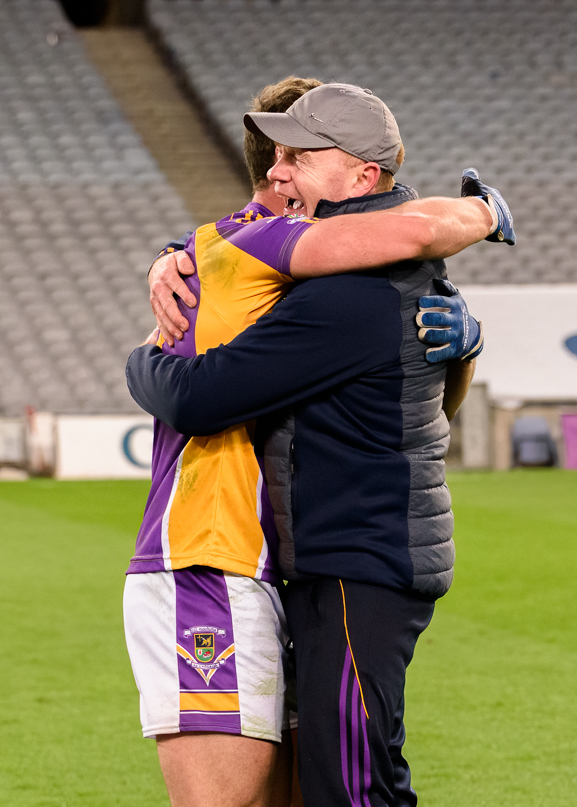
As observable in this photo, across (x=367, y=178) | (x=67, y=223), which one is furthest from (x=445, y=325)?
(x=67, y=223)

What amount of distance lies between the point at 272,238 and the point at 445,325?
0.32 meters

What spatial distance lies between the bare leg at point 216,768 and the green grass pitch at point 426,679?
1.26 metres

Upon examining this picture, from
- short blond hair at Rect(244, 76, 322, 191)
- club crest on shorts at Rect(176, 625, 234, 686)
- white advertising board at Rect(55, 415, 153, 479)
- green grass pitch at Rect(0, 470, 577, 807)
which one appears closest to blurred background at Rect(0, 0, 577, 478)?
white advertising board at Rect(55, 415, 153, 479)

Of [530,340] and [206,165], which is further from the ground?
[530,340]

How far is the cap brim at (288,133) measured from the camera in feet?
5.63

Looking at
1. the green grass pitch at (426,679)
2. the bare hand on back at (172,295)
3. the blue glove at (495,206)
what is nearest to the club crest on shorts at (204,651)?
the bare hand on back at (172,295)

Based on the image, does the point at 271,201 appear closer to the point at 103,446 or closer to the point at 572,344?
the point at 103,446

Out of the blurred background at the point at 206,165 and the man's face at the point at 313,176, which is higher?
the man's face at the point at 313,176

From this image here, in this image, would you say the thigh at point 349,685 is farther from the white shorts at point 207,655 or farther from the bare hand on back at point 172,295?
the bare hand on back at point 172,295

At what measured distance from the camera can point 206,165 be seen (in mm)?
16562

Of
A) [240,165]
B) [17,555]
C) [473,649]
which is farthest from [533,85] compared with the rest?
[473,649]

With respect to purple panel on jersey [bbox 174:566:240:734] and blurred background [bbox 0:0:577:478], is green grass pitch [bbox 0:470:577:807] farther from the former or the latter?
blurred background [bbox 0:0:577:478]

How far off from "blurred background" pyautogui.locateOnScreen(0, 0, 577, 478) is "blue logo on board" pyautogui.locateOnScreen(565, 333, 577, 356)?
31 mm

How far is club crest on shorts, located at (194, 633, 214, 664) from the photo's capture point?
68.1 inches
